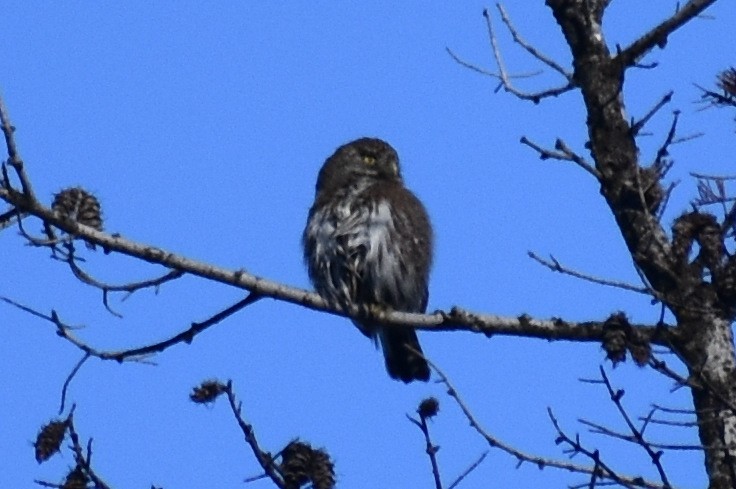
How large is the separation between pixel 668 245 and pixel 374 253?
6.39 ft

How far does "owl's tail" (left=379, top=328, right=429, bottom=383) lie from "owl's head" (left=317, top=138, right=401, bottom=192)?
748 millimetres

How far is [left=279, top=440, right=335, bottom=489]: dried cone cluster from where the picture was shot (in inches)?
179

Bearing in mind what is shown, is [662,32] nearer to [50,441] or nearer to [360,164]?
[50,441]

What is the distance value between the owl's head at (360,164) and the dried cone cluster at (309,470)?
2899 mm

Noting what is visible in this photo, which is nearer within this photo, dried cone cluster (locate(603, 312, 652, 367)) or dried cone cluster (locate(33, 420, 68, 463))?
dried cone cluster (locate(603, 312, 652, 367))

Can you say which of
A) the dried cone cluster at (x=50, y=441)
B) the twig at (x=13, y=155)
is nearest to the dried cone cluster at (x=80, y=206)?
the twig at (x=13, y=155)

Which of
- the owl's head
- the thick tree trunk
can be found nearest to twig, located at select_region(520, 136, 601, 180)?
the thick tree trunk

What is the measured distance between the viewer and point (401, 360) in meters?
7.17

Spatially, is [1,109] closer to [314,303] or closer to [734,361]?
[314,303]

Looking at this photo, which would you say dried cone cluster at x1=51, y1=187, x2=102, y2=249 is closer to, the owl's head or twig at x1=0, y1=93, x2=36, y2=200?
twig at x1=0, y1=93, x2=36, y2=200

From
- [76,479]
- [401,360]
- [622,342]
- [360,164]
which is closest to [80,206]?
[76,479]

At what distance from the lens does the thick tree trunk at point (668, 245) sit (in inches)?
183

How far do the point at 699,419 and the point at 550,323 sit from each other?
711 mm

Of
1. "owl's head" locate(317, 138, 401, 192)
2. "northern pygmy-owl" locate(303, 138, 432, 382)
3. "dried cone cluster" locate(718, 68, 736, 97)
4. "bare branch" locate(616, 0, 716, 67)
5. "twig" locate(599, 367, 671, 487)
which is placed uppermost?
"owl's head" locate(317, 138, 401, 192)
